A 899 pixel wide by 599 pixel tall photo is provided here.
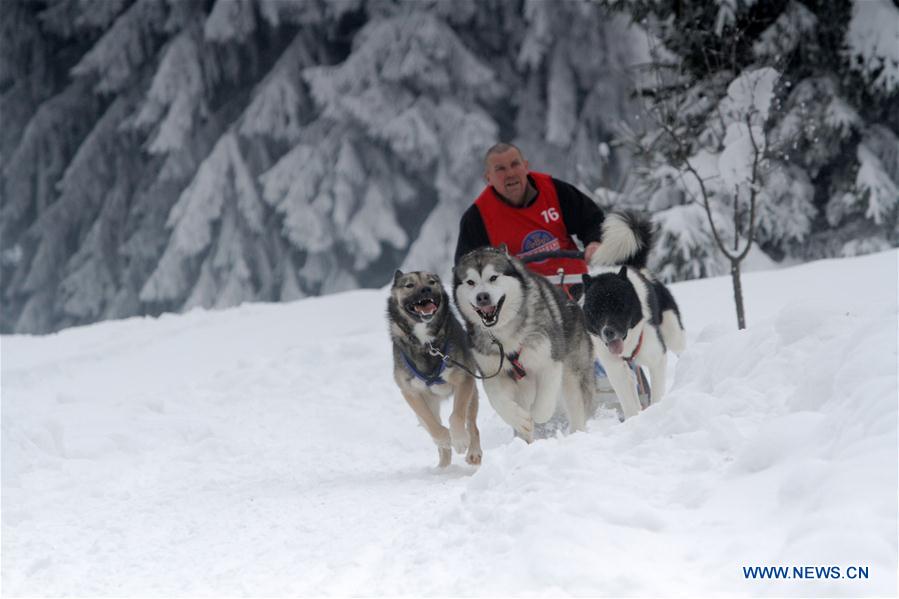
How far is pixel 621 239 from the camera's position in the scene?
481 centimetres

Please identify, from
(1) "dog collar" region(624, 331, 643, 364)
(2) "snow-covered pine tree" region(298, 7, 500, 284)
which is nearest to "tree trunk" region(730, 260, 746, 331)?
(1) "dog collar" region(624, 331, 643, 364)

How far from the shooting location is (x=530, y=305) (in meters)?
4.32

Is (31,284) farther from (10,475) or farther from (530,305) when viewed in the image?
(530,305)

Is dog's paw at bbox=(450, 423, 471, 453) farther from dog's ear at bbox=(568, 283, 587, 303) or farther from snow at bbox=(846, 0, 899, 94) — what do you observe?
snow at bbox=(846, 0, 899, 94)

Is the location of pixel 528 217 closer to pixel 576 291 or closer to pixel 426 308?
pixel 576 291

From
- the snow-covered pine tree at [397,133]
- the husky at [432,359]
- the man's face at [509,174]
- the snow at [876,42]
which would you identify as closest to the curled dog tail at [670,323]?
the man's face at [509,174]

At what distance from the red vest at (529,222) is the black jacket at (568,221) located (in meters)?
0.03

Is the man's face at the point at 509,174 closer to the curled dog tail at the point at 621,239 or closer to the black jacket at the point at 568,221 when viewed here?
the black jacket at the point at 568,221

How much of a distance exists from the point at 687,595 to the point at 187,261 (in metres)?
15.5

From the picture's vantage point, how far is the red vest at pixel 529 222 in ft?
16.8

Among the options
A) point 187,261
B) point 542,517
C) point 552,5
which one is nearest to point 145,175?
point 187,261

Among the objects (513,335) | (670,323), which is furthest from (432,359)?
(670,323)

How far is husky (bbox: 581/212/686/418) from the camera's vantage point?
440 cm

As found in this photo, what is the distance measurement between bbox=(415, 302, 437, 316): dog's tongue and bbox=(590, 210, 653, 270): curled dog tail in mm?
987
